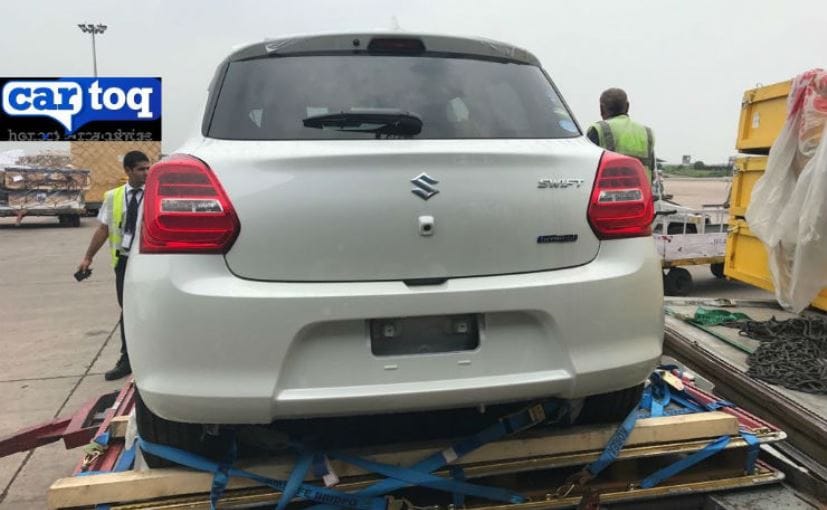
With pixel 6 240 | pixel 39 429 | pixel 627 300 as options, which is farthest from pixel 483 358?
pixel 6 240

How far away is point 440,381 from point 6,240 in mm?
15412

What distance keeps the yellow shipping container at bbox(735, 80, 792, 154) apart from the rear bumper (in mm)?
3061

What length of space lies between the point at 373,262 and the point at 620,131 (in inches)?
125

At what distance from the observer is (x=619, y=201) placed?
6.81 feet

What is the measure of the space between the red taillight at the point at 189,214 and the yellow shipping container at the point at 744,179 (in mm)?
3986

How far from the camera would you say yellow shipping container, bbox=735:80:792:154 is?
423 centimetres

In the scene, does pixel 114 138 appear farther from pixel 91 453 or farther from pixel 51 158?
pixel 91 453

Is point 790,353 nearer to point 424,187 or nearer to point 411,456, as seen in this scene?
point 411,456

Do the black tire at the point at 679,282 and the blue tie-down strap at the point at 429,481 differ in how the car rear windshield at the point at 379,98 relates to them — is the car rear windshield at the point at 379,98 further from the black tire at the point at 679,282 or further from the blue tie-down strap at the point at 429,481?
the black tire at the point at 679,282

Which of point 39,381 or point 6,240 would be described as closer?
point 39,381

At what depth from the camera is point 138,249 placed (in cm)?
191

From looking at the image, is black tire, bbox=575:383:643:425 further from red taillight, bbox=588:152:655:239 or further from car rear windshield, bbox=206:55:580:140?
car rear windshield, bbox=206:55:580:140

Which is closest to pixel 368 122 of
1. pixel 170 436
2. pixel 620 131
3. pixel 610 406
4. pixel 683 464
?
pixel 170 436

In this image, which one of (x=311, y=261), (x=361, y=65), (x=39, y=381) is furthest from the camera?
(x=39, y=381)
